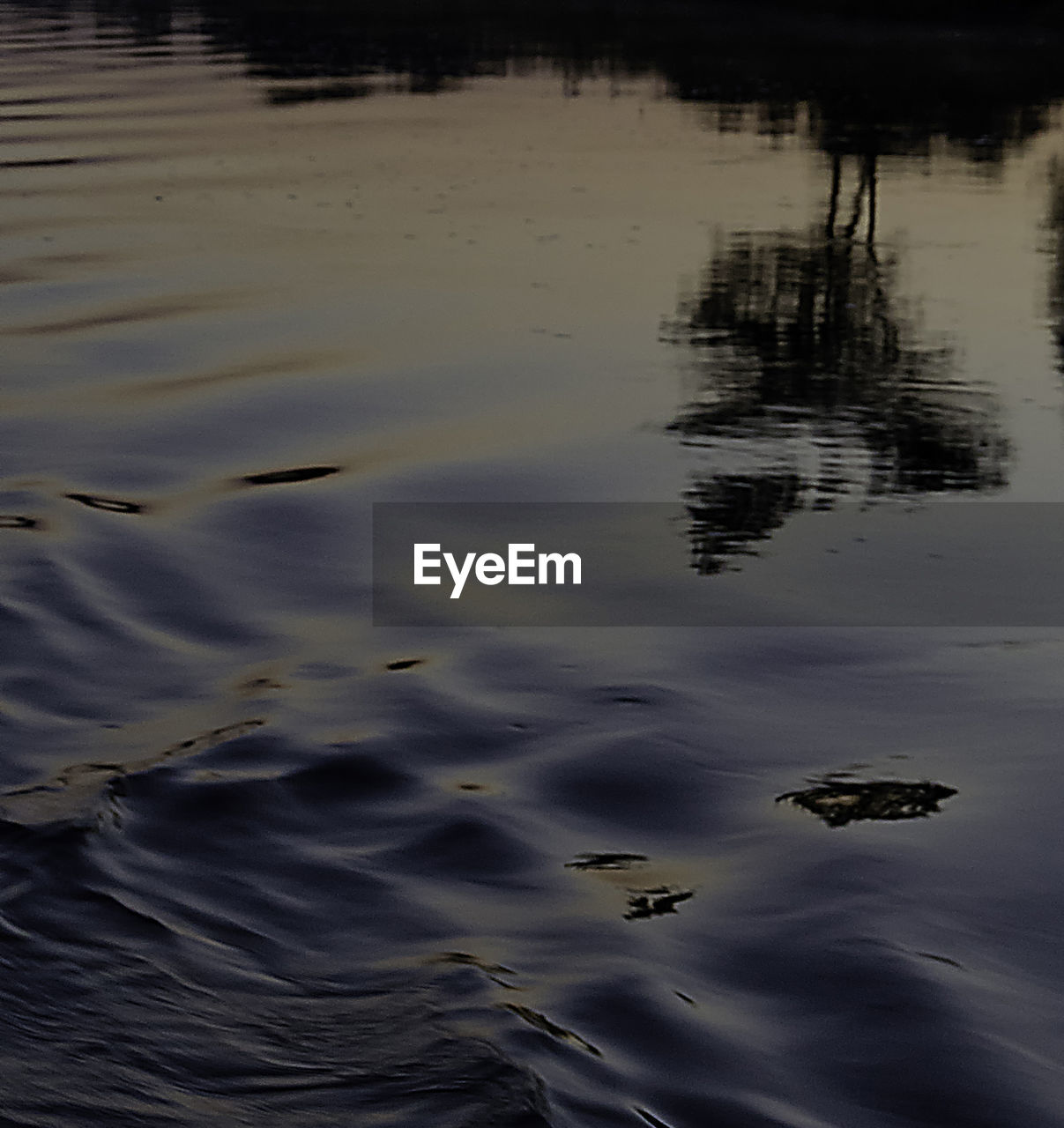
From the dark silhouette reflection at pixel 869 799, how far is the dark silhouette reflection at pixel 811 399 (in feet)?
8.67

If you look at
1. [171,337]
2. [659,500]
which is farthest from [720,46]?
[659,500]

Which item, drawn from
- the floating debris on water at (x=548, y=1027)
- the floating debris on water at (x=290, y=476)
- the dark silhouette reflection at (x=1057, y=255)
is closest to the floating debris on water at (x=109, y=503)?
the floating debris on water at (x=290, y=476)

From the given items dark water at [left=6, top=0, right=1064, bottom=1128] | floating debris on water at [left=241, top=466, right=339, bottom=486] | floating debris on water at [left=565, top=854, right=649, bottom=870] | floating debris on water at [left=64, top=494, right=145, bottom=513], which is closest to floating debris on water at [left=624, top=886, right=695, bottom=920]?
dark water at [left=6, top=0, right=1064, bottom=1128]

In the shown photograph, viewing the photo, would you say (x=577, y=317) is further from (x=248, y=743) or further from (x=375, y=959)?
(x=375, y=959)

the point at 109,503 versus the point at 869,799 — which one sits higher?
the point at 109,503

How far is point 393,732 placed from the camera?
24.7 feet

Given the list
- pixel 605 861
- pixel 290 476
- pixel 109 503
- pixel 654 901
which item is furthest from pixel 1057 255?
pixel 654 901

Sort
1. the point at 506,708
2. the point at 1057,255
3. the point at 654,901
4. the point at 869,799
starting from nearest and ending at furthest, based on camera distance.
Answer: the point at 654,901, the point at 869,799, the point at 506,708, the point at 1057,255

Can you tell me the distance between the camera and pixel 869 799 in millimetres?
7004

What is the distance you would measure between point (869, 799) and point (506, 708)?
1635mm

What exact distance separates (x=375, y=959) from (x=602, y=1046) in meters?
0.78

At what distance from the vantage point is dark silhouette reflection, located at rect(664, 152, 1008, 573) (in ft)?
35.5

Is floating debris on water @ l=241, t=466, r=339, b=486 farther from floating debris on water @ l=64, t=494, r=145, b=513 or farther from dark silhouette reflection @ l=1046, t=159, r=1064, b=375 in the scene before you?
dark silhouette reflection @ l=1046, t=159, r=1064, b=375

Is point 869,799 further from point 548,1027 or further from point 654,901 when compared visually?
point 548,1027
